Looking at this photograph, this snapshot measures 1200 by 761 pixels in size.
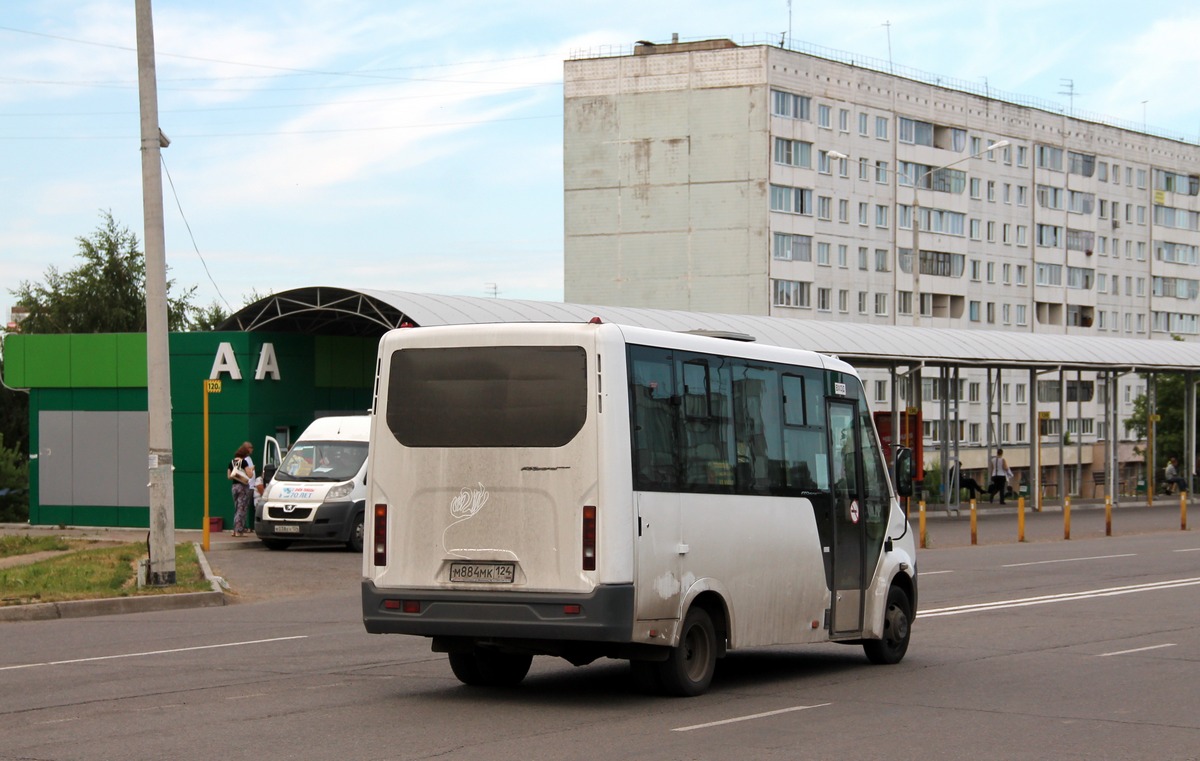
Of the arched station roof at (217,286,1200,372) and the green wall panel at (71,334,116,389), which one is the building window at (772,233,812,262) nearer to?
the arched station roof at (217,286,1200,372)

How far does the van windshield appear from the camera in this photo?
28.8m

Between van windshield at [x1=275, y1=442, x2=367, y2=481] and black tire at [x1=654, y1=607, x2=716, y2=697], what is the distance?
18211mm

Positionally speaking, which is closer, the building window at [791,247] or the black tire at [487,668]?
the black tire at [487,668]

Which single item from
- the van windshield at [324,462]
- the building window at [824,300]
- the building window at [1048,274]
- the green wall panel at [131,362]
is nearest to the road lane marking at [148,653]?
the van windshield at [324,462]

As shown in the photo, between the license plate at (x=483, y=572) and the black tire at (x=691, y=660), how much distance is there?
4.00 feet

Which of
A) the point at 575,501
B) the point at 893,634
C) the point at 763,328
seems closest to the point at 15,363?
the point at 763,328

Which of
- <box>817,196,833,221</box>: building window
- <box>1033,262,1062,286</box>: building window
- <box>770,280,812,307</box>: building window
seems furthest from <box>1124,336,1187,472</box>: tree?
<box>817,196,833,221</box>: building window

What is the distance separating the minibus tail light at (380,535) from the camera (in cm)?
1074

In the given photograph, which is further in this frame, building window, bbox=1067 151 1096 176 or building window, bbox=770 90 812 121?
building window, bbox=1067 151 1096 176

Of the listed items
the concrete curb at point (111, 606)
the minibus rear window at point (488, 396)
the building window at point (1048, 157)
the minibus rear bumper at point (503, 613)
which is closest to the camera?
the minibus rear bumper at point (503, 613)

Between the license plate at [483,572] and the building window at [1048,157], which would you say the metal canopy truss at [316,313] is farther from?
the building window at [1048,157]

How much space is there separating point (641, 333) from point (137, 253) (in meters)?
81.4

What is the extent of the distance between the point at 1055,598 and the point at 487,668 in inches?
408

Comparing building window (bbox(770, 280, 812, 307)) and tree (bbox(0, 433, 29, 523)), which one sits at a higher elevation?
building window (bbox(770, 280, 812, 307))
